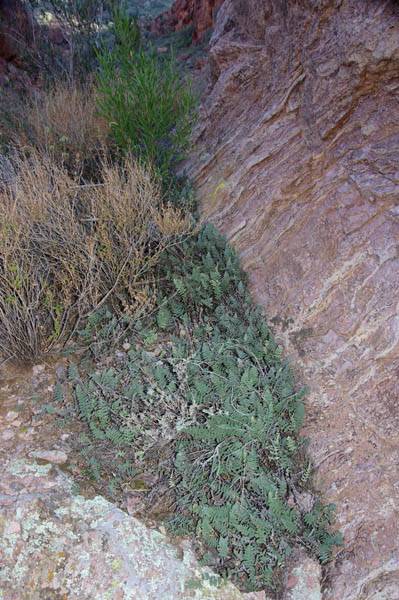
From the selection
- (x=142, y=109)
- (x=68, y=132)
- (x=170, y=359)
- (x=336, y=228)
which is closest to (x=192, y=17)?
(x=68, y=132)

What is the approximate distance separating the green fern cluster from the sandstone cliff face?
8.7 inches

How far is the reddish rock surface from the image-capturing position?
775cm

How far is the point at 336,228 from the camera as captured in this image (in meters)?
3.47

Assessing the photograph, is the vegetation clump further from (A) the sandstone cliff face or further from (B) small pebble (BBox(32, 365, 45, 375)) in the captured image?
(A) the sandstone cliff face

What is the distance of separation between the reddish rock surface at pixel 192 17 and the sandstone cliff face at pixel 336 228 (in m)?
4.07

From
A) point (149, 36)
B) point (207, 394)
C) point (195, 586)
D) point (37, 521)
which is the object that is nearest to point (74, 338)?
point (207, 394)

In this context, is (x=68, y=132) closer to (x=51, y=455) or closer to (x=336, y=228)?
(x=336, y=228)

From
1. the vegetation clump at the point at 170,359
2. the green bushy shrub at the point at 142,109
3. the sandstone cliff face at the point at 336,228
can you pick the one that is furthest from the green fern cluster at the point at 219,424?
the green bushy shrub at the point at 142,109

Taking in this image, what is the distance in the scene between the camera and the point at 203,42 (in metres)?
7.72

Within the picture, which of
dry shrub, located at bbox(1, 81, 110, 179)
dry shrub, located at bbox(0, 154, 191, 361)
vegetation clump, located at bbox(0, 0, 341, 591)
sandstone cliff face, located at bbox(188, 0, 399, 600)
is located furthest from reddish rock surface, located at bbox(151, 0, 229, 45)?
dry shrub, located at bbox(0, 154, 191, 361)

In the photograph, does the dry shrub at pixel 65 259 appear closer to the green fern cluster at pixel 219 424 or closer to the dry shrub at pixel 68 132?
the green fern cluster at pixel 219 424

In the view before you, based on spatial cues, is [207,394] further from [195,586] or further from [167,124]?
[167,124]

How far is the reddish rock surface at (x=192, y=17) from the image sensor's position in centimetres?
775

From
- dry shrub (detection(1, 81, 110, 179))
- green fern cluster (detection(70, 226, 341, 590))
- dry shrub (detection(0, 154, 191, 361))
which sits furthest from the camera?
dry shrub (detection(1, 81, 110, 179))
